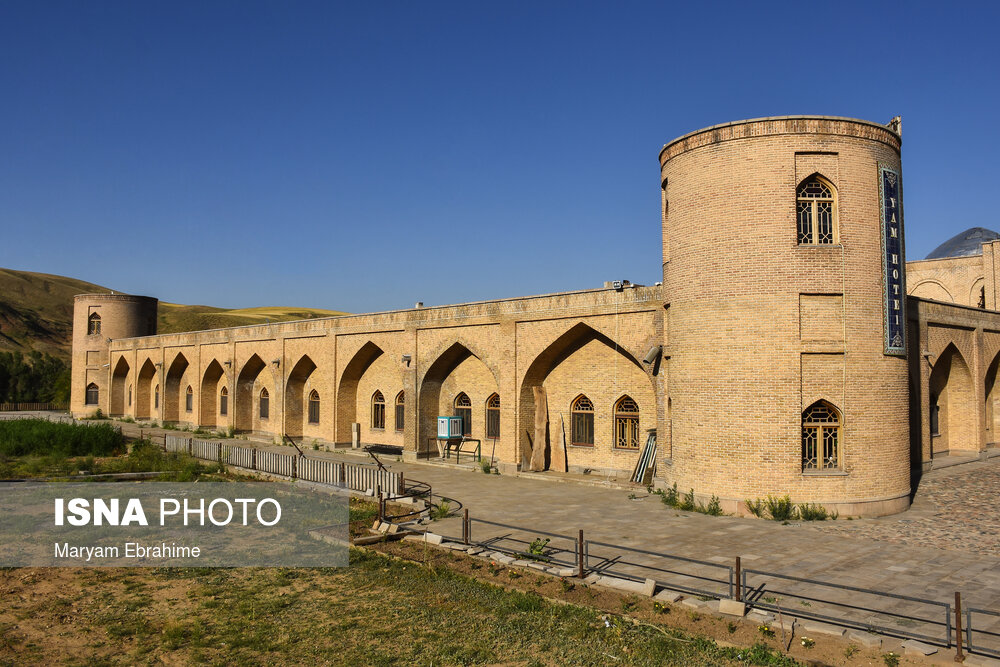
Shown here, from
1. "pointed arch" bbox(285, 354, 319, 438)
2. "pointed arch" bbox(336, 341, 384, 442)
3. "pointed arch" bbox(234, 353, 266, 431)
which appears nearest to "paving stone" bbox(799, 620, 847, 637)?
"pointed arch" bbox(336, 341, 384, 442)

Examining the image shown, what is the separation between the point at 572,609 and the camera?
341 inches

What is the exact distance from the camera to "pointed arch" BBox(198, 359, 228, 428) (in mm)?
36188

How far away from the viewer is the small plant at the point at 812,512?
13883mm

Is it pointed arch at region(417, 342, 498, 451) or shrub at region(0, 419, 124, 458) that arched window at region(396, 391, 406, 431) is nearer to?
pointed arch at region(417, 342, 498, 451)

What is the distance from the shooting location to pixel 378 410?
2753 cm

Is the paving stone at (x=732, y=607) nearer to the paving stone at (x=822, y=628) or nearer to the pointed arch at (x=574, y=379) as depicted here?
the paving stone at (x=822, y=628)

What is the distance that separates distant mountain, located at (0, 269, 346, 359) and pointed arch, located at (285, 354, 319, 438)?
5484cm

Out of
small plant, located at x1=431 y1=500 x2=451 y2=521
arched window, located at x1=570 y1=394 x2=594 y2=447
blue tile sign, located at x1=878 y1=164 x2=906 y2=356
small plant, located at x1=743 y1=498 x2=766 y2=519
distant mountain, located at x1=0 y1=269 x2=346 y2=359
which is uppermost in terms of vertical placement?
distant mountain, located at x1=0 y1=269 x2=346 y2=359

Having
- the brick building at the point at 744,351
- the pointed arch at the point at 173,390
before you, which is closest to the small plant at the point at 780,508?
the brick building at the point at 744,351

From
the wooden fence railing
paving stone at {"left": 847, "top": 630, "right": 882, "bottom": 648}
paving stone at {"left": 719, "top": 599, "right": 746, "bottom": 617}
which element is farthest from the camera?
the wooden fence railing

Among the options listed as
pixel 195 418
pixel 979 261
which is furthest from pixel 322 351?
pixel 979 261

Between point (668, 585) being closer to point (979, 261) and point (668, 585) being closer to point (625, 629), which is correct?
point (625, 629)

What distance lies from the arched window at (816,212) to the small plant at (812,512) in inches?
214

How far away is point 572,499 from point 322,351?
15.5 meters
